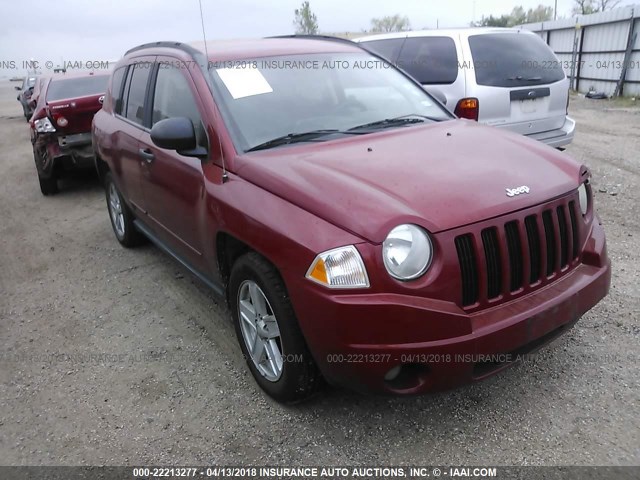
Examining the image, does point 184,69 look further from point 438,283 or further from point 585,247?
point 585,247

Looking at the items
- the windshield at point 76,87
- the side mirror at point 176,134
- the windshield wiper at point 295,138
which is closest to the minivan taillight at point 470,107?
the windshield wiper at point 295,138

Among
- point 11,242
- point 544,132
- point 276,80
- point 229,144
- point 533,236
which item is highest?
point 276,80

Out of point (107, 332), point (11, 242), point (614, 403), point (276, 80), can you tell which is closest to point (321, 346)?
point (614, 403)

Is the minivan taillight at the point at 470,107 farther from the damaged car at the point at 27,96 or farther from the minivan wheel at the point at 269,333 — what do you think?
the damaged car at the point at 27,96

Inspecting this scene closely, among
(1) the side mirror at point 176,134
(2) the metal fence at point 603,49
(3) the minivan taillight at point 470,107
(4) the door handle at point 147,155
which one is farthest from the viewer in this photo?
(2) the metal fence at point 603,49

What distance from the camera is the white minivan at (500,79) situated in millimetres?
5711

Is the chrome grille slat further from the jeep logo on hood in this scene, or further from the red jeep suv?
the jeep logo on hood

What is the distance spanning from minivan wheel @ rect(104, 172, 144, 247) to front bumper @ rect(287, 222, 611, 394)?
127 inches

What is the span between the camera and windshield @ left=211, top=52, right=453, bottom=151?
321 centimetres

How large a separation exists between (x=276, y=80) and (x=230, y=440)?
2138 millimetres

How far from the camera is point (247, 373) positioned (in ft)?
10.7

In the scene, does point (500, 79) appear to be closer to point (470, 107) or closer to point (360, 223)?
point (470, 107)

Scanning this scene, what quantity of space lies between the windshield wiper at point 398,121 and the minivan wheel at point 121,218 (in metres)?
2.67

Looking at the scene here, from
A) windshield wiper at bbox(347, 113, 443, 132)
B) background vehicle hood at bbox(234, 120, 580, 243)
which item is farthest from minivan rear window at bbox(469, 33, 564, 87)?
background vehicle hood at bbox(234, 120, 580, 243)
